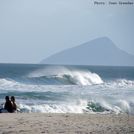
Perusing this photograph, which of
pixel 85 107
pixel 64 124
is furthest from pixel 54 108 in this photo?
pixel 64 124

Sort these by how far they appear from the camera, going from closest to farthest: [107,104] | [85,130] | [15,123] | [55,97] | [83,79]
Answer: [85,130], [15,123], [107,104], [55,97], [83,79]

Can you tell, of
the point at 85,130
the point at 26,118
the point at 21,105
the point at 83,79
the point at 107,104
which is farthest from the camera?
the point at 83,79

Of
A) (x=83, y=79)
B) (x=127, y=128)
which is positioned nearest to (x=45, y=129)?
(x=127, y=128)

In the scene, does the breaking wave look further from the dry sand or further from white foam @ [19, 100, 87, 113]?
the dry sand

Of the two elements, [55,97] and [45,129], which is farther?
[55,97]

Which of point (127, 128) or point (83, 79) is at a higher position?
point (83, 79)

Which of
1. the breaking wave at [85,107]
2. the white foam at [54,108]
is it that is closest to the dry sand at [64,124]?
the white foam at [54,108]

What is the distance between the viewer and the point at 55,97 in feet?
97.2

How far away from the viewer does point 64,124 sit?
49.6 feet

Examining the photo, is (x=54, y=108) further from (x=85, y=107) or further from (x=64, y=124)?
(x=64, y=124)

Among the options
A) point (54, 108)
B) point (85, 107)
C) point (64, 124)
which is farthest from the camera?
point (85, 107)

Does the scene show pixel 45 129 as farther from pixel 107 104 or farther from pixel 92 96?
pixel 92 96

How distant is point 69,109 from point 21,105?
227cm

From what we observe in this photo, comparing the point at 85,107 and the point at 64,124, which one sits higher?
the point at 85,107
